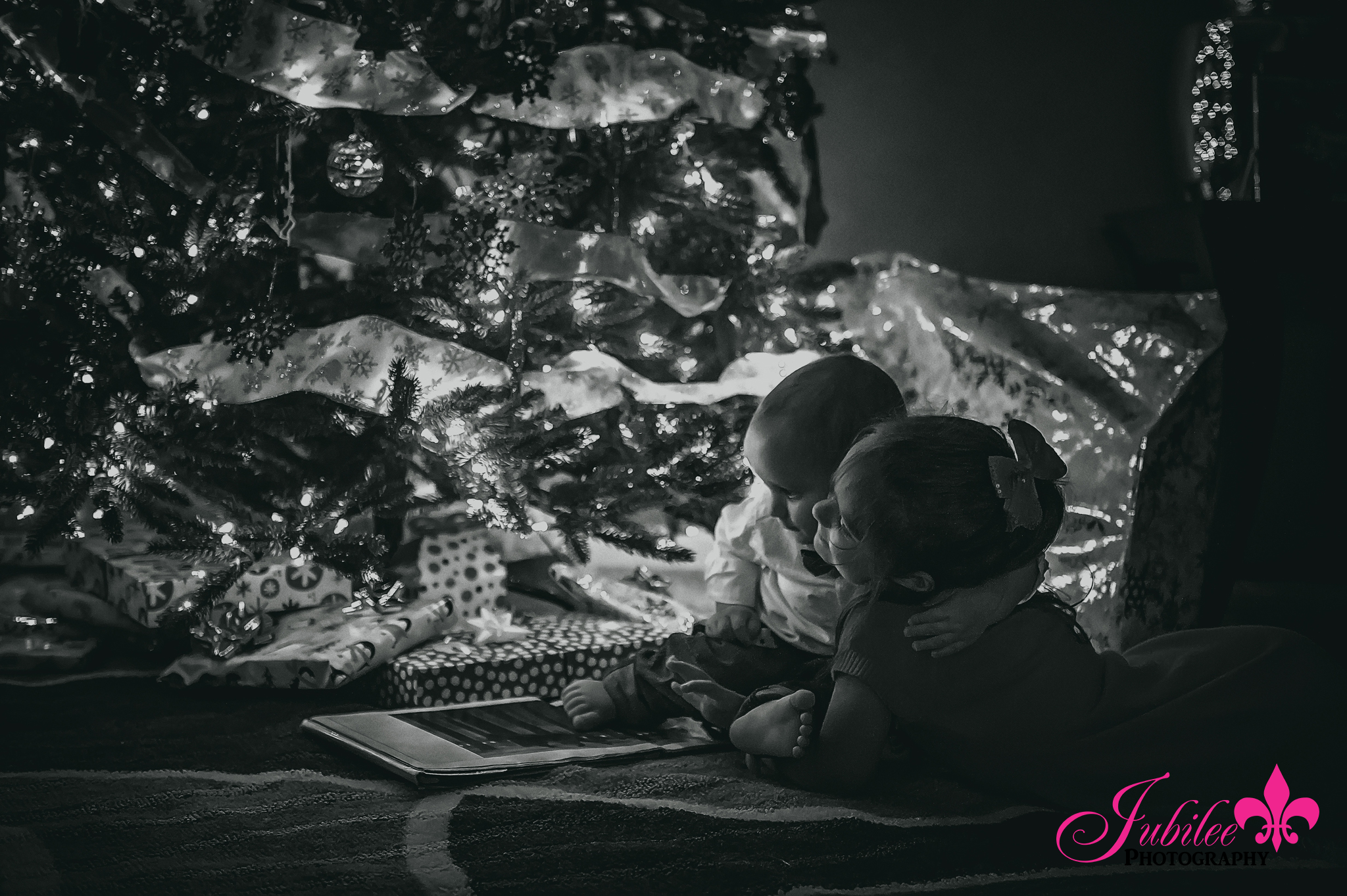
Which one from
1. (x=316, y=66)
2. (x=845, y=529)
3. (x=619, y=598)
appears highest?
(x=316, y=66)

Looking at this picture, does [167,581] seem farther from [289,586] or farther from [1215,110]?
[1215,110]

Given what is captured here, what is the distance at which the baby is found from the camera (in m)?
1.11

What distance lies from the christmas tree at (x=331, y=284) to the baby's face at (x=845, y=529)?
52 cm

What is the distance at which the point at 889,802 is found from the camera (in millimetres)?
934

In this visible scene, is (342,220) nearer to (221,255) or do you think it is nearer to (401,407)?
(221,255)

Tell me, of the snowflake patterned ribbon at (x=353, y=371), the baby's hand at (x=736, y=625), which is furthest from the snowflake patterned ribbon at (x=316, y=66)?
the baby's hand at (x=736, y=625)

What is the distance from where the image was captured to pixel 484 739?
1.06 m

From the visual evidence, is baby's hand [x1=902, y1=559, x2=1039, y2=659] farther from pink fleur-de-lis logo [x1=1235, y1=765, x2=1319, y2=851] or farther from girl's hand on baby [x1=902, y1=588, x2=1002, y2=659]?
pink fleur-de-lis logo [x1=1235, y1=765, x2=1319, y2=851]

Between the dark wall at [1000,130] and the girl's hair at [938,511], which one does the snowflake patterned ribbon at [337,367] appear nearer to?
the girl's hair at [938,511]

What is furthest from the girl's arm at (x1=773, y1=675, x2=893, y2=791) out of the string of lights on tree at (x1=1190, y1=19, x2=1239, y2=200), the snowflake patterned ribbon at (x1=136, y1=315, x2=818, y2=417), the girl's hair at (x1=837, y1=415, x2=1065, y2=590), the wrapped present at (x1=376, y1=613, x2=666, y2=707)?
the string of lights on tree at (x1=1190, y1=19, x2=1239, y2=200)

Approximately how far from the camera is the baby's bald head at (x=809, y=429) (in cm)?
111

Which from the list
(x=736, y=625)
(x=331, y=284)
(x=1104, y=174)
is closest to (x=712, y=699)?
(x=736, y=625)

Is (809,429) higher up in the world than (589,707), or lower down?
higher up

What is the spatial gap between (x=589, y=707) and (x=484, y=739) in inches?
5.3
